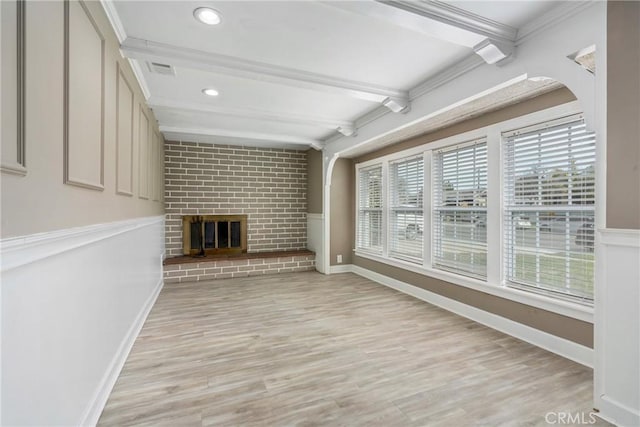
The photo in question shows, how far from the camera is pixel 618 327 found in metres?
1.59

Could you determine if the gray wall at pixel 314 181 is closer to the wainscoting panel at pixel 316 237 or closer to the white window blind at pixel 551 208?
the wainscoting panel at pixel 316 237

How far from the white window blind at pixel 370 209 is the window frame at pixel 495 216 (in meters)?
0.99

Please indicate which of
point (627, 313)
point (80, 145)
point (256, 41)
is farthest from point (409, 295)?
point (80, 145)

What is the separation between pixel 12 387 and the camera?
0.95 meters

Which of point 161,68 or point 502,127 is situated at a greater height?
point 161,68

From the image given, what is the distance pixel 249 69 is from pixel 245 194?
3.47 m

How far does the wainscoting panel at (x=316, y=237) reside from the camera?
548cm

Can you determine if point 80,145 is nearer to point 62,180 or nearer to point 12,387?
point 62,180

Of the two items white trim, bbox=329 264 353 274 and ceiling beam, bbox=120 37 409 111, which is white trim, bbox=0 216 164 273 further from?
white trim, bbox=329 264 353 274

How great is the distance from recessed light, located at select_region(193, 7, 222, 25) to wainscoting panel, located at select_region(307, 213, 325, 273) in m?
3.82

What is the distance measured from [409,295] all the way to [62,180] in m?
3.83

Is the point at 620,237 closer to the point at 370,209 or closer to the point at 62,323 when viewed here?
the point at 62,323

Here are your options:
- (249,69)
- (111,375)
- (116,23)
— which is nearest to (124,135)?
(116,23)

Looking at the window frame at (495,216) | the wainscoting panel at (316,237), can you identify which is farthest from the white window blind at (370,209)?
the window frame at (495,216)
